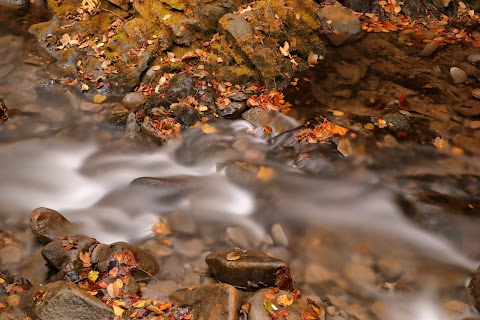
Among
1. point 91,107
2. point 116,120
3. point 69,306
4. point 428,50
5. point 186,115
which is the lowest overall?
point 91,107

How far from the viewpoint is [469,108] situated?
24.2 ft

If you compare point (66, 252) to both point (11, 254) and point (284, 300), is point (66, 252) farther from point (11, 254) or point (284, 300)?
point (284, 300)

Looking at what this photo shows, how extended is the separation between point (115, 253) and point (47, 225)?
1.11 meters

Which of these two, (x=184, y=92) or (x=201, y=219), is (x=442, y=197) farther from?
(x=184, y=92)

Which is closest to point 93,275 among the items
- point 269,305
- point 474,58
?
point 269,305

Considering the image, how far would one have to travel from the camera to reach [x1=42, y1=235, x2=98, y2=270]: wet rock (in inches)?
181

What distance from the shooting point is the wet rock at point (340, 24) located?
916 cm

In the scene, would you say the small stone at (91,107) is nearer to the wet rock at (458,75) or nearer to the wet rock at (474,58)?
the wet rock at (458,75)

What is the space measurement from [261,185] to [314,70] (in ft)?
10.8

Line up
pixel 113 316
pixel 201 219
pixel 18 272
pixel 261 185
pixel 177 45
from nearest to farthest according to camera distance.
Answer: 1. pixel 113 316
2. pixel 18 272
3. pixel 201 219
4. pixel 261 185
5. pixel 177 45

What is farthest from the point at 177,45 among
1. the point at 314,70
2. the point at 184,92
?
the point at 314,70

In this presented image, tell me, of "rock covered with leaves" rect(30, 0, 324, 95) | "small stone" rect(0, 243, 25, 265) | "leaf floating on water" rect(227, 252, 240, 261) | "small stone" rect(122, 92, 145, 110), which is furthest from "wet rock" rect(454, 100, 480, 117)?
"small stone" rect(0, 243, 25, 265)

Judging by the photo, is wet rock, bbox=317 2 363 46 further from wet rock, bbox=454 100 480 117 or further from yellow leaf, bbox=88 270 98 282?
yellow leaf, bbox=88 270 98 282

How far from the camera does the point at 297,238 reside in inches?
209
